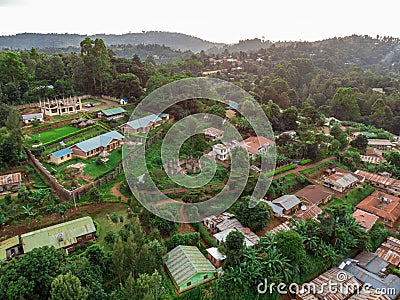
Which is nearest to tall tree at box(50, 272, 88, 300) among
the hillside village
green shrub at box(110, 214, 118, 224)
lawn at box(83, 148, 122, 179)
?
the hillside village

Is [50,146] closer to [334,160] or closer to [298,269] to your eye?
[298,269]

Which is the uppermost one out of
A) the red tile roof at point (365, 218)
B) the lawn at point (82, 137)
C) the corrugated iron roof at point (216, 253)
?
the lawn at point (82, 137)

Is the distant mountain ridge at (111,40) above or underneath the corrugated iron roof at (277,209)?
above

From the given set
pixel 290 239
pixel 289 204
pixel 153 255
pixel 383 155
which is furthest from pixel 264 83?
pixel 153 255

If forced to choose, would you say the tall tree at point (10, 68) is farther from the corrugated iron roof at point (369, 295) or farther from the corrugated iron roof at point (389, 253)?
the corrugated iron roof at point (389, 253)

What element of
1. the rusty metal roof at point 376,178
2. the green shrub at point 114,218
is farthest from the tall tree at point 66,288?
the rusty metal roof at point 376,178

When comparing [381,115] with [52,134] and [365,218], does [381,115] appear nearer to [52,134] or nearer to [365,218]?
[365,218]

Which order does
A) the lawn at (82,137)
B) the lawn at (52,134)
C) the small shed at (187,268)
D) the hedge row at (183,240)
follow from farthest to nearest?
the lawn at (52,134) → the lawn at (82,137) → the hedge row at (183,240) → the small shed at (187,268)
